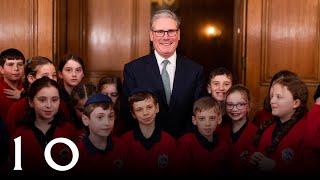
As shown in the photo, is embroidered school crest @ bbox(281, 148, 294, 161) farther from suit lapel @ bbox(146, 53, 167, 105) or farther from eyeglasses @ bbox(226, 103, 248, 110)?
suit lapel @ bbox(146, 53, 167, 105)

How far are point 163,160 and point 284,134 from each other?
23.2 inches

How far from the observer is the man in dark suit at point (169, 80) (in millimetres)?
2612

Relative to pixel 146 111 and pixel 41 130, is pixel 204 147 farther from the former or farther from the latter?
pixel 41 130

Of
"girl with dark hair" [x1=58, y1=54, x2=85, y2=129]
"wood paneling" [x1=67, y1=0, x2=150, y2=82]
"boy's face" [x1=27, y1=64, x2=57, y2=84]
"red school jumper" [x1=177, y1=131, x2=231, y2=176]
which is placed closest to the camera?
"red school jumper" [x1=177, y1=131, x2=231, y2=176]

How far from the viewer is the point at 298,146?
2.18 meters

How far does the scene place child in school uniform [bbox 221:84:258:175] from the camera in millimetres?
2441

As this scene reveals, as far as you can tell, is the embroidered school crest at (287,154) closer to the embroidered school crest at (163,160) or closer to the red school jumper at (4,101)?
the embroidered school crest at (163,160)

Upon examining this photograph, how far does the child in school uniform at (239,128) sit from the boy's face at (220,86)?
0.17m

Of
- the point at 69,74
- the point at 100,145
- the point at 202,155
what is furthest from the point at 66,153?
the point at 69,74

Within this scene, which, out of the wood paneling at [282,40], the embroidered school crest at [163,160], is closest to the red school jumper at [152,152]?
the embroidered school crest at [163,160]

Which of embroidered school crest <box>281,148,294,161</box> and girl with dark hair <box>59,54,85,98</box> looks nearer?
embroidered school crest <box>281,148,294,161</box>

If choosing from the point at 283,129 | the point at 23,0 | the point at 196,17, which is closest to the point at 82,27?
the point at 23,0

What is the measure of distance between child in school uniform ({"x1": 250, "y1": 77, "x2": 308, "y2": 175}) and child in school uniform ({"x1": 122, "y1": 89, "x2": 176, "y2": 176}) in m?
0.43

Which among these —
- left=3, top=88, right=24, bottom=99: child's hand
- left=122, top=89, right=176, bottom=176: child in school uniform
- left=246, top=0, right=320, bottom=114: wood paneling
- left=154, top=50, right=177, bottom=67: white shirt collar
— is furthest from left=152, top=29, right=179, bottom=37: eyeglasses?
left=246, top=0, right=320, bottom=114: wood paneling
